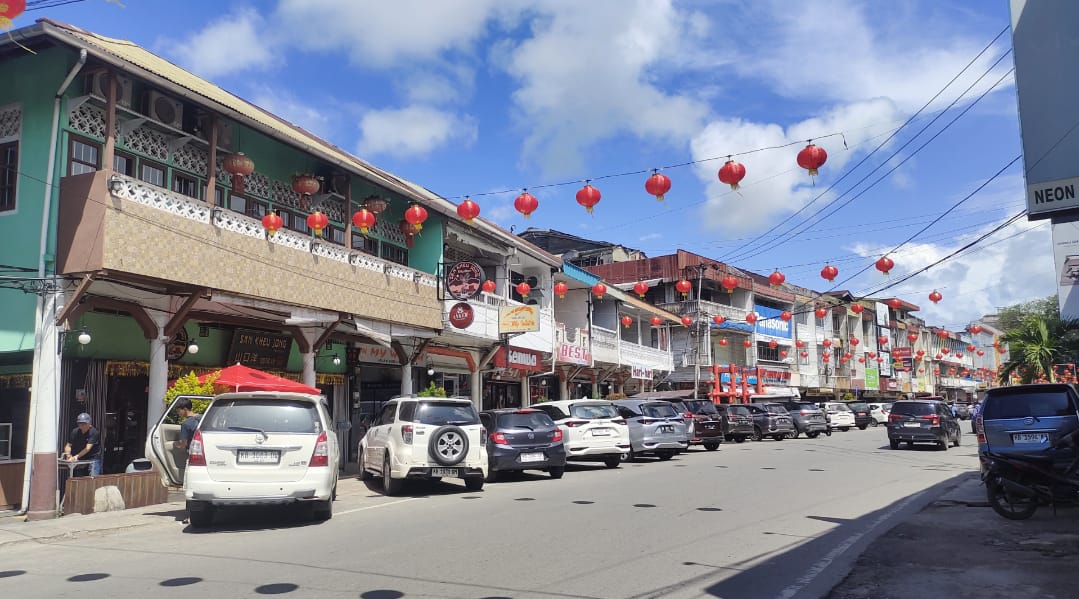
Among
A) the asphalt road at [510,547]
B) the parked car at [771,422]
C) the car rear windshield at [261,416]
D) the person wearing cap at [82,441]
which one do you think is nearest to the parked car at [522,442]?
the asphalt road at [510,547]

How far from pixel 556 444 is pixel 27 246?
1043cm

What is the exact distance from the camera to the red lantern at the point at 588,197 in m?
14.9

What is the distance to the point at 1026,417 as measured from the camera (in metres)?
12.0

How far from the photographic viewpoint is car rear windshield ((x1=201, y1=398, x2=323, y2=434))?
33.6 ft

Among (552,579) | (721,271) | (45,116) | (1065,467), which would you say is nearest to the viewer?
(552,579)

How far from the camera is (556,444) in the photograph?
16812 mm

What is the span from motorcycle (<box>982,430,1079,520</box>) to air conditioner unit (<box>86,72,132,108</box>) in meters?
15.0

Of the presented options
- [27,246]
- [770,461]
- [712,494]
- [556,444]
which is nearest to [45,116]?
[27,246]

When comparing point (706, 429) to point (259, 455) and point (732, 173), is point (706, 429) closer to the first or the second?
point (732, 173)

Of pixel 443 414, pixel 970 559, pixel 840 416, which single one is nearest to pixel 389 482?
pixel 443 414

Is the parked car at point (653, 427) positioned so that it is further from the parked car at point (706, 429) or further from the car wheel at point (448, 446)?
the car wheel at point (448, 446)

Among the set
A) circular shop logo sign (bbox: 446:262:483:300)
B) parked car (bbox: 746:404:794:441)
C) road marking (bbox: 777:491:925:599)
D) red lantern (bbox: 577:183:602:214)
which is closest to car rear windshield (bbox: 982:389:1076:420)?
road marking (bbox: 777:491:925:599)

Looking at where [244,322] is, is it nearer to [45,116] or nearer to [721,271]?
[45,116]

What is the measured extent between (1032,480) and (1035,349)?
1914 centimetres
